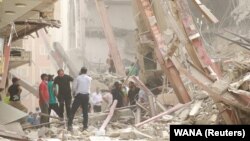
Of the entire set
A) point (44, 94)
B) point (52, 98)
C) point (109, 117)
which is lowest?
point (109, 117)

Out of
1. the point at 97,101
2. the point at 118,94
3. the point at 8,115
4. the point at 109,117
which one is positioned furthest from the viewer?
the point at 97,101

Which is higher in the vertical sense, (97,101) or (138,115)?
(97,101)

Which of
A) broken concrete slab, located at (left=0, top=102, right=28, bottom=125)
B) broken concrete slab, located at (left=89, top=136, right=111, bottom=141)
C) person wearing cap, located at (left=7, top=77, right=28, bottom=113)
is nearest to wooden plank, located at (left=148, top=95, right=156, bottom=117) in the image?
broken concrete slab, located at (left=89, top=136, right=111, bottom=141)

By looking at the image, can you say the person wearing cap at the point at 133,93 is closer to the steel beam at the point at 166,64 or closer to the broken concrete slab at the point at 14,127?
the steel beam at the point at 166,64

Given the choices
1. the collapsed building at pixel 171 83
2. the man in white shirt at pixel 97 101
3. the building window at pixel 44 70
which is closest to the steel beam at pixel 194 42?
the collapsed building at pixel 171 83

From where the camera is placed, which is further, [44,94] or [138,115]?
[138,115]

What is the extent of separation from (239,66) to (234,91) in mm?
971

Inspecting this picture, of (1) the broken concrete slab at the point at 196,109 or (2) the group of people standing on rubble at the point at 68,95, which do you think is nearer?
(1) the broken concrete slab at the point at 196,109

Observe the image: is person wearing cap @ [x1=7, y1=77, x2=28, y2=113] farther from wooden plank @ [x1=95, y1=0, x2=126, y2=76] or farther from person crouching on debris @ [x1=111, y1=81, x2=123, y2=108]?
wooden plank @ [x1=95, y1=0, x2=126, y2=76]

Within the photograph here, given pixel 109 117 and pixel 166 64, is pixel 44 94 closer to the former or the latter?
pixel 109 117

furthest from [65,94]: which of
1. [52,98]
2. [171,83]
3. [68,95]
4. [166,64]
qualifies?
[171,83]

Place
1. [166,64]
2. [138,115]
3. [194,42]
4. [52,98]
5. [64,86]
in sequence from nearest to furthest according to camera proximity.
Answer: [194,42]
[64,86]
[52,98]
[166,64]
[138,115]

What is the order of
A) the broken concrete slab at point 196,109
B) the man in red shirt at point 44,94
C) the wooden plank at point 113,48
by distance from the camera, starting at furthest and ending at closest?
the wooden plank at point 113,48 < the man in red shirt at point 44,94 < the broken concrete slab at point 196,109

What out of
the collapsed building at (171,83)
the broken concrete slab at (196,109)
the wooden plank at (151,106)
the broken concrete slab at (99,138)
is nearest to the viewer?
the collapsed building at (171,83)
